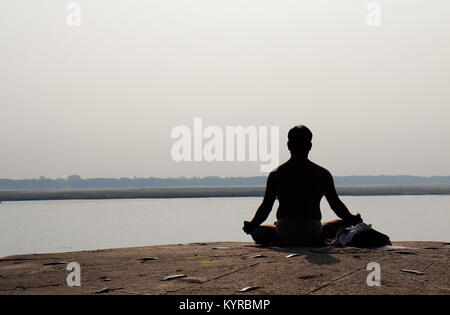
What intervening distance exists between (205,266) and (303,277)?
1.52m

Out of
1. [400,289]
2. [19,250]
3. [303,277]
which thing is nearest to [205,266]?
[303,277]

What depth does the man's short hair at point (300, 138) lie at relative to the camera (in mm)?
8031

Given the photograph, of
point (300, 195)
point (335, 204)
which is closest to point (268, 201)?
point (300, 195)

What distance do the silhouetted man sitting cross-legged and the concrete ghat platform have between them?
11.1 inches

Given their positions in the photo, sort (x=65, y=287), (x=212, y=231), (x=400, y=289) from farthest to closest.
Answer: (x=212, y=231) < (x=65, y=287) < (x=400, y=289)

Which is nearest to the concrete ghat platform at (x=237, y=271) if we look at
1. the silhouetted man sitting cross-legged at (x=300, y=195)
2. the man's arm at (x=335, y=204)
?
the silhouetted man sitting cross-legged at (x=300, y=195)

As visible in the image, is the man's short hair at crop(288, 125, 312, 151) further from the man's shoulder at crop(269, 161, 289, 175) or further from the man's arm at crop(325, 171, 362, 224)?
the man's arm at crop(325, 171, 362, 224)

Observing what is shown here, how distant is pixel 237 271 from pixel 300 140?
259 centimetres

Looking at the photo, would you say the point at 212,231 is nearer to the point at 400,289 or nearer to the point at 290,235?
the point at 290,235

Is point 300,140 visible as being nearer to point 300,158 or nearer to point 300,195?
point 300,158

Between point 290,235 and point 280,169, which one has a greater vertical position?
point 280,169

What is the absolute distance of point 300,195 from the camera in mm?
8070

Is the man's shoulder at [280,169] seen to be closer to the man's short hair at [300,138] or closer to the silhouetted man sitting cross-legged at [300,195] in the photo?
the silhouetted man sitting cross-legged at [300,195]
